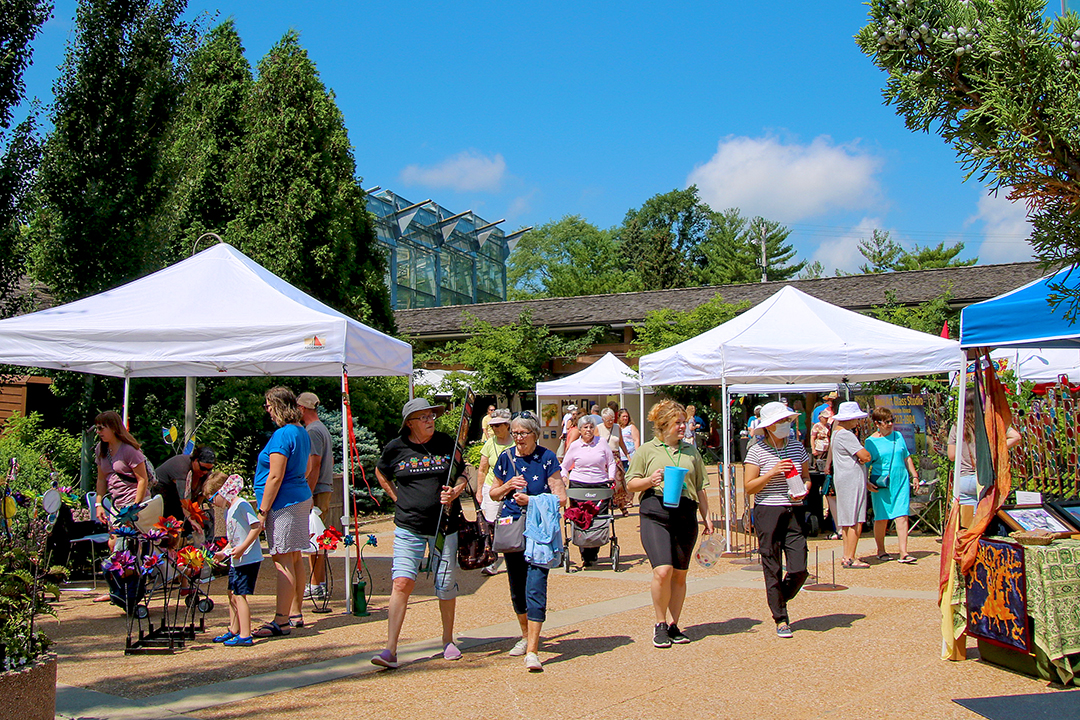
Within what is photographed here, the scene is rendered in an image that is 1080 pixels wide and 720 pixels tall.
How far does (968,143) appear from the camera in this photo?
333 centimetres

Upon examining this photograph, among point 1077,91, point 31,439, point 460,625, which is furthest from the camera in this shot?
point 31,439

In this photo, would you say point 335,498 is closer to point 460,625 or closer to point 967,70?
point 460,625

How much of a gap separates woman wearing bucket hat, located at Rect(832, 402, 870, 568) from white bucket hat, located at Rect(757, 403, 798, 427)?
3554mm

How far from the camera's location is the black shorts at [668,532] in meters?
6.59

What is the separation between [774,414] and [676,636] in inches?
73.5

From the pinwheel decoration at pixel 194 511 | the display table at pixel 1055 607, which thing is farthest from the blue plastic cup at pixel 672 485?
the pinwheel decoration at pixel 194 511

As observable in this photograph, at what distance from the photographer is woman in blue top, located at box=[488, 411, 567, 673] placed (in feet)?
20.1

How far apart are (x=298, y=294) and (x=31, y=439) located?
7236 millimetres

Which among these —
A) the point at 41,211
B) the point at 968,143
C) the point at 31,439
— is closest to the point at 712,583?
the point at 968,143

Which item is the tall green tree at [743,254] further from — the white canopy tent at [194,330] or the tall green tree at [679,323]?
the white canopy tent at [194,330]

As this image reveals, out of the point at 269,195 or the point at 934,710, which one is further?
the point at 269,195

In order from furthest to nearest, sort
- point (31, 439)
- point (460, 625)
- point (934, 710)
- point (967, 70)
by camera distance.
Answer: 1. point (31, 439)
2. point (460, 625)
3. point (934, 710)
4. point (967, 70)

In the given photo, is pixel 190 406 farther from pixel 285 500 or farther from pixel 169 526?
pixel 285 500

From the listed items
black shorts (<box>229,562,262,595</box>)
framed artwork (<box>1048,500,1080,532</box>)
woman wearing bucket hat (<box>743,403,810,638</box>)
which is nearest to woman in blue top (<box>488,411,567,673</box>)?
woman wearing bucket hat (<box>743,403,810,638</box>)
